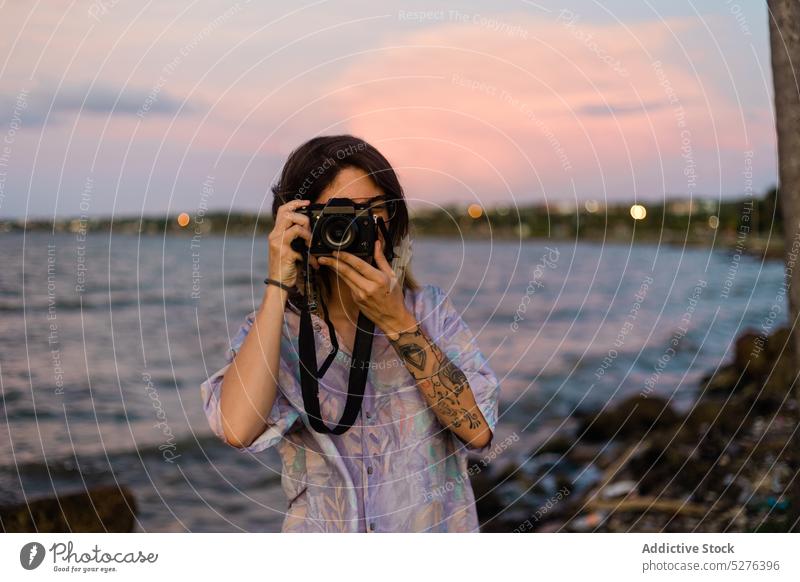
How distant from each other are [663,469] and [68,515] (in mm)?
4116

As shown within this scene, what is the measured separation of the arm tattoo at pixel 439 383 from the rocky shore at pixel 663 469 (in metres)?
1.94

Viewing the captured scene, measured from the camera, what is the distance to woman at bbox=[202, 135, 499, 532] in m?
2.17

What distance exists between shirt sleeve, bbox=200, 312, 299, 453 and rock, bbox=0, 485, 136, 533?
2.62m

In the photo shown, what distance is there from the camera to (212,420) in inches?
85.7

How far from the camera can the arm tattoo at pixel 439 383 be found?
221 centimetres

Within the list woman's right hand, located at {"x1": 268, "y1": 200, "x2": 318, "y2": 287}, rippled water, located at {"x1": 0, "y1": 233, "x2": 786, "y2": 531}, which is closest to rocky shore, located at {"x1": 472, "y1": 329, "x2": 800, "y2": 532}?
rippled water, located at {"x1": 0, "y1": 233, "x2": 786, "y2": 531}

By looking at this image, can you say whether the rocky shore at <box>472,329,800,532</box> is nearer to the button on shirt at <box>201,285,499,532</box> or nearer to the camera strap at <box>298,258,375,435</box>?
the button on shirt at <box>201,285,499,532</box>

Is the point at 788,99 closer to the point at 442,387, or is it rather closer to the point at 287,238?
the point at 442,387

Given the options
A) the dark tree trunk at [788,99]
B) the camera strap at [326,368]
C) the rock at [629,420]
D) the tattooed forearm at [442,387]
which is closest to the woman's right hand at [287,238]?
the camera strap at [326,368]

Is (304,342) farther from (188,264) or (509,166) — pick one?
(188,264)

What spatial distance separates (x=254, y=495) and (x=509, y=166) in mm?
3824

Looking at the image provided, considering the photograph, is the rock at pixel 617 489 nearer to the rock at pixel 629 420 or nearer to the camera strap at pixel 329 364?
the rock at pixel 629 420

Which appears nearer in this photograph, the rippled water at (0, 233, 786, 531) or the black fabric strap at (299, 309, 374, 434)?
the black fabric strap at (299, 309, 374, 434)
